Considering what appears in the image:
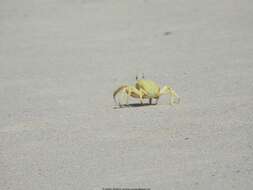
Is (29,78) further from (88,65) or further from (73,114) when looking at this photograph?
(73,114)

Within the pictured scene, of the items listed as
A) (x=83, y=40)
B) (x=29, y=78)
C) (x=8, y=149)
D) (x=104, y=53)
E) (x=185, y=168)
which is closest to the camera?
(x=185, y=168)

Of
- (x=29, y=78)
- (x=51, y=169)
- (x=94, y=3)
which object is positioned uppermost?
(x=94, y=3)

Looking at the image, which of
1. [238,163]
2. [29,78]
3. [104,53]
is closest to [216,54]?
[104,53]

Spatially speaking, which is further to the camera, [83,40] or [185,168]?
[83,40]

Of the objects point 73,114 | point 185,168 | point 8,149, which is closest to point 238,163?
point 185,168

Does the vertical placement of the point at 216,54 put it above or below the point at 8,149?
above

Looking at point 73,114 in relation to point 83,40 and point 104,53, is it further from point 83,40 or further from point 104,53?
point 83,40

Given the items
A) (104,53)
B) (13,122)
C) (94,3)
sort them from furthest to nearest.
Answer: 1. (94,3)
2. (104,53)
3. (13,122)
